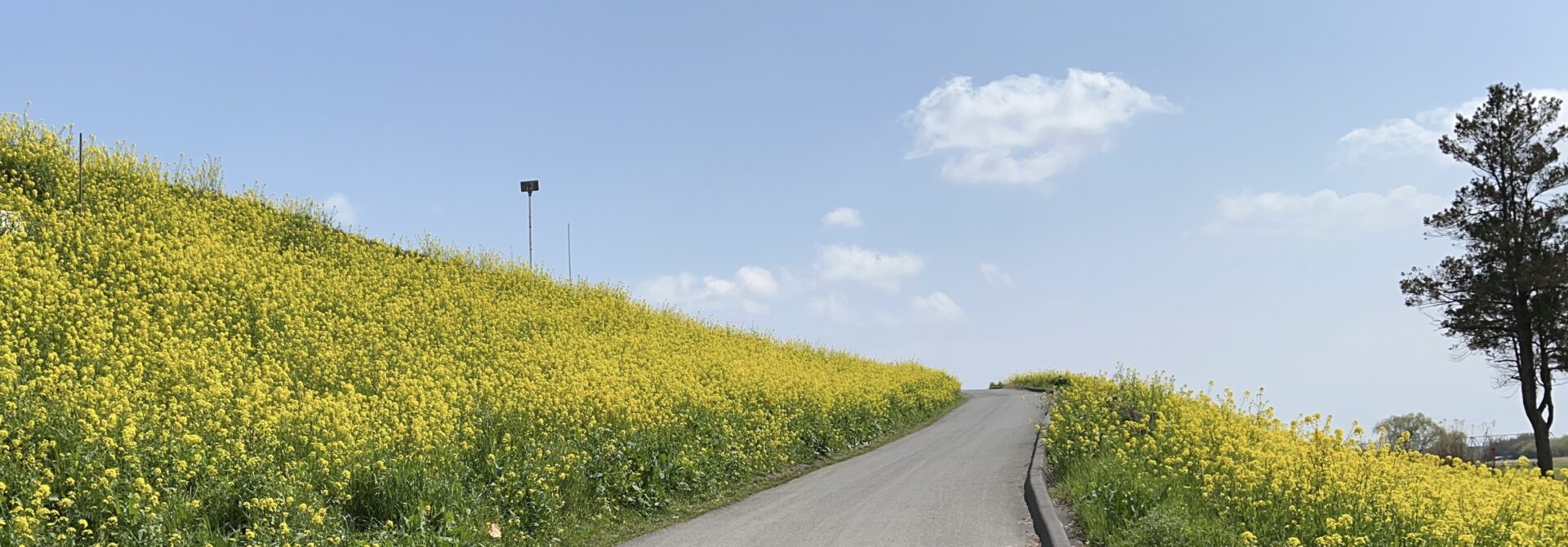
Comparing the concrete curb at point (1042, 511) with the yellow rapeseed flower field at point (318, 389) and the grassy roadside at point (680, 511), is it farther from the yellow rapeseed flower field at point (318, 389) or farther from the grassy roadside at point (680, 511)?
the yellow rapeseed flower field at point (318, 389)

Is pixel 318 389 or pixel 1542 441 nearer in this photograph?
pixel 318 389

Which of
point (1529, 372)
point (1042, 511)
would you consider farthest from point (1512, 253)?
point (1042, 511)

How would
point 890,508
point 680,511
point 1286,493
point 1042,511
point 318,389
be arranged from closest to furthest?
1. point 1286,493
2. point 1042,511
3. point 890,508
4. point 680,511
5. point 318,389

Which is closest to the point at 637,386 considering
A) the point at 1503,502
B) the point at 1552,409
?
the point at 1503,502

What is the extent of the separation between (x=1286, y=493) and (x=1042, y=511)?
8.77 ft

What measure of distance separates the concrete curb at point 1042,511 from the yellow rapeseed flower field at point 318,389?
4.50 metres

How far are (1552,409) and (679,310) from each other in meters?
30.2

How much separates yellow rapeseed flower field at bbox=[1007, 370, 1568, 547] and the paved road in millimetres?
1029

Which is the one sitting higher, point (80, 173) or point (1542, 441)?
point (80, 173)

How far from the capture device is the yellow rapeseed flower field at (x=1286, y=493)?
814 cm

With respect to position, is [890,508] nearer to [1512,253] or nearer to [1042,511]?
[1042,511]

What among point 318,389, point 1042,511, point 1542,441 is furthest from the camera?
point 1542,441

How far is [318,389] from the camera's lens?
15.0 metres

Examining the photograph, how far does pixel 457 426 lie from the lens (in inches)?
471
